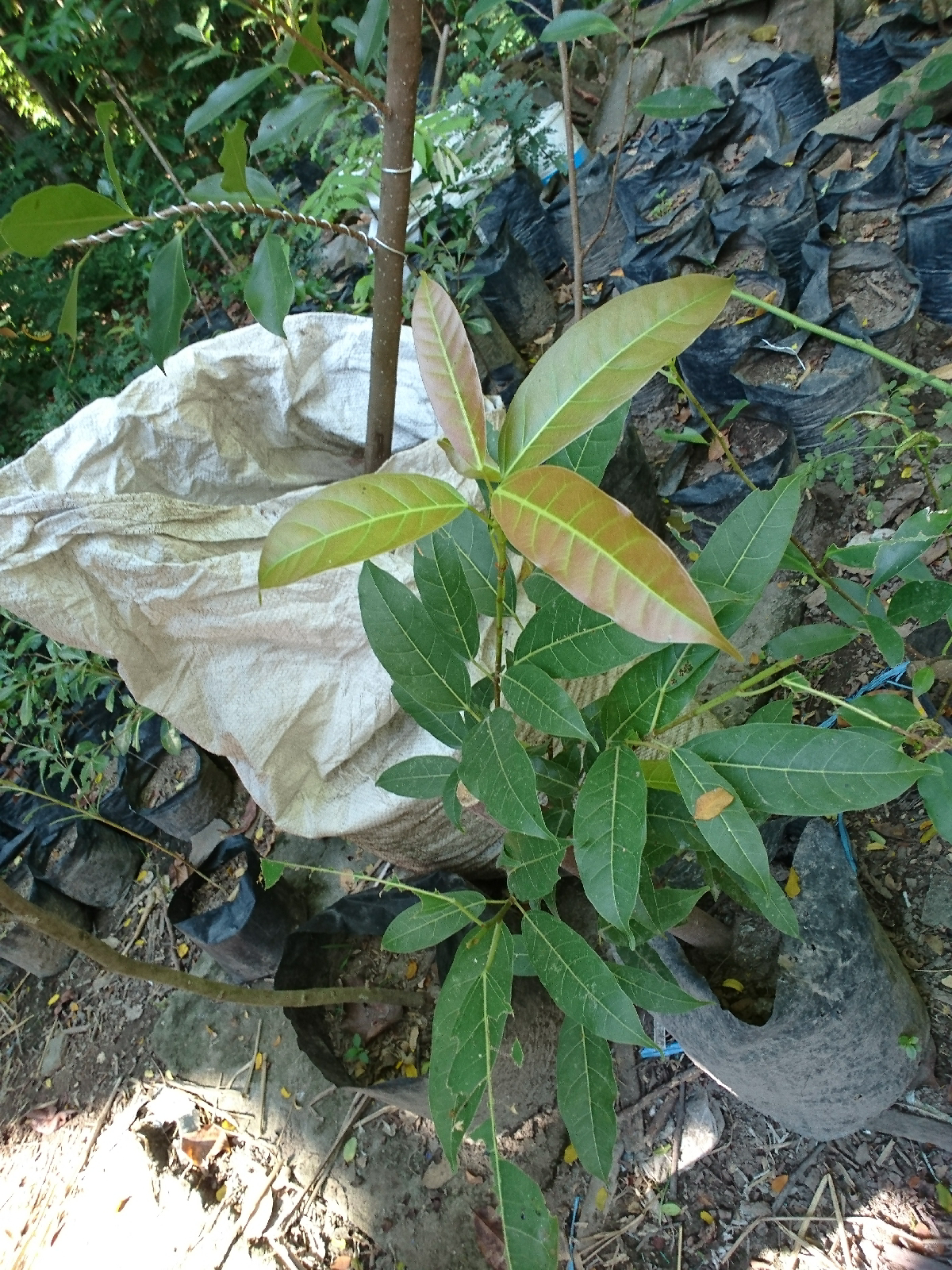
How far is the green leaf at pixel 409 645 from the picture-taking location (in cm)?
75

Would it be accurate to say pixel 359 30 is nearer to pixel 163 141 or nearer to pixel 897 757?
pixel 897 757

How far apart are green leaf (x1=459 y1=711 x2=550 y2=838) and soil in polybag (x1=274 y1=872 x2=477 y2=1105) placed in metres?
0.83

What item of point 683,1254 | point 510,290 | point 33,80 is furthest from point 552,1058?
point 33,80

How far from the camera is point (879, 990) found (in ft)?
3.43

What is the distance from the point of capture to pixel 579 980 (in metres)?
0.75

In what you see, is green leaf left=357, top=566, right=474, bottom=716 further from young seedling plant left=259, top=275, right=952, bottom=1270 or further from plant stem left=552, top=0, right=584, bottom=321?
plant stem left=552, top=0, right=584, bottom=321

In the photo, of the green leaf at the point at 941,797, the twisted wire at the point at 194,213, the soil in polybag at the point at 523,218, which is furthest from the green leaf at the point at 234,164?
the soil in polybag at the point at 523,218

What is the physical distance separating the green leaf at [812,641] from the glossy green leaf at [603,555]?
1.92ft

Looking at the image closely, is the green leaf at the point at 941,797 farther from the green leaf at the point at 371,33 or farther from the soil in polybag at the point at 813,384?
the soil in polybag at the point at 813,384

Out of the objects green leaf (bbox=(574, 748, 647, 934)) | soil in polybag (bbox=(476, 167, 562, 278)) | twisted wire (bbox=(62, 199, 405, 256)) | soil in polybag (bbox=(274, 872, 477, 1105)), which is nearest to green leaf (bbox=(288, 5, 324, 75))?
twisted wire (bbox=(62, 199, 405, 256))

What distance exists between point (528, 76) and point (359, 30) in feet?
11.1

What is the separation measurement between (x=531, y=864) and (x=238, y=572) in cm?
68

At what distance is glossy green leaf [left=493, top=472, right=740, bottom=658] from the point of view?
360mm

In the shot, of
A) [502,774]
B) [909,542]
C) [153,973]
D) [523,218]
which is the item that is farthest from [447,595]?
[523,218]
